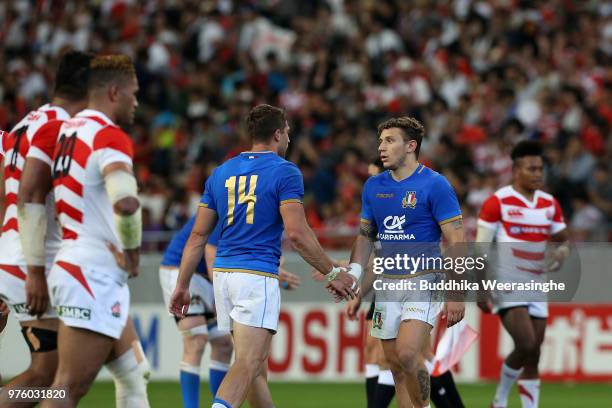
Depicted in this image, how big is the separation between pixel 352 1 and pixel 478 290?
11866 millimetres

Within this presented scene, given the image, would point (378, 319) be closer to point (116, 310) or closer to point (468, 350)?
point (116, 310)

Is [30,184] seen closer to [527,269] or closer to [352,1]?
[527,269]

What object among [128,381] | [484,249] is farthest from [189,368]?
[128,381]

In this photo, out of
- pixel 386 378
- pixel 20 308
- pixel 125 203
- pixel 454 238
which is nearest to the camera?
pixel 125 203

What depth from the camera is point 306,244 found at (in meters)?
8.16

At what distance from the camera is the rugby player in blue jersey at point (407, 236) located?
355 inches

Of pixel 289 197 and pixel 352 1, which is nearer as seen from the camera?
pixel 289 197

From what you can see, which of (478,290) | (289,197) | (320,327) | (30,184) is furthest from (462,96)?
(30,184)

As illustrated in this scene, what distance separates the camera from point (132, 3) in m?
23.3

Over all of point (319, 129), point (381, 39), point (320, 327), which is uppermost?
point (381, 39)

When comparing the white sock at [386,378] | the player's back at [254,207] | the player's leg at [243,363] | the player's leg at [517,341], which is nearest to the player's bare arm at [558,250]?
the player's leg at [517,341]

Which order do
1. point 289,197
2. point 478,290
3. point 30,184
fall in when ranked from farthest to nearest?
point 478,290
point 289,197
point 30,184

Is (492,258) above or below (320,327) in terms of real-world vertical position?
above

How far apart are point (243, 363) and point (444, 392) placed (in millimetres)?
2993
